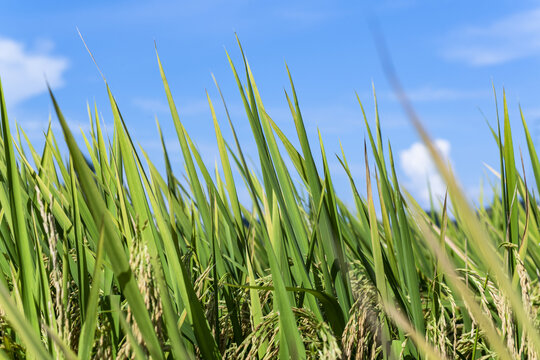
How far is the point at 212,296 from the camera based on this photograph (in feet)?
2.77

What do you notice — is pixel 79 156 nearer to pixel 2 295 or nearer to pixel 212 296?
pixel 2 295

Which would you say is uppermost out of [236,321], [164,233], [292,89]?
[292,89]

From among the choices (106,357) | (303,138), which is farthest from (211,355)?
(303,138)

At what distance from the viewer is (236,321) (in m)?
0.92

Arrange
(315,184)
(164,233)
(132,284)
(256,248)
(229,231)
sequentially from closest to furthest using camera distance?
(132,284)
(164,233)
(315,184)
(229,231)
(256,248)

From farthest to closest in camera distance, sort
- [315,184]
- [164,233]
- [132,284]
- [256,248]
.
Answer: [256,248] < [315,184] < [164,233] < [132,284]

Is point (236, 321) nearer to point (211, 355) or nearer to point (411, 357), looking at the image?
point (211, 355)

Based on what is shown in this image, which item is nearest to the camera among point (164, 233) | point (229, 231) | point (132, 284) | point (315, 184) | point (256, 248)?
point (132, 284)

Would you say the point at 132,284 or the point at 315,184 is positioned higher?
the point at 315,184

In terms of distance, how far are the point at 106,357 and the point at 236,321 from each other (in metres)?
0.28

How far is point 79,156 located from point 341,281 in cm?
51

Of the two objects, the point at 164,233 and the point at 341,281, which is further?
the point at 341,281

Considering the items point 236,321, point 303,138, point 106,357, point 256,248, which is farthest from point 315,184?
point 256,248

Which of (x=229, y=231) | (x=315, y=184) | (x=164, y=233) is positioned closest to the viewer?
(x=164, y=233)
